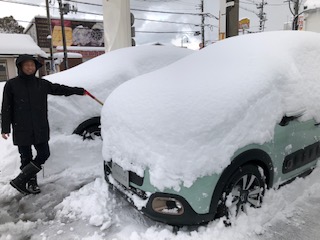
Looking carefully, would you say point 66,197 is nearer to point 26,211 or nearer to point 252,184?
point 26,211

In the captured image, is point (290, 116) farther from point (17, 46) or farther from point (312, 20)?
point (17, 46)

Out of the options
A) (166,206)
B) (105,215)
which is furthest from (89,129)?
(166,206)

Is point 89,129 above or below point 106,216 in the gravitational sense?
above

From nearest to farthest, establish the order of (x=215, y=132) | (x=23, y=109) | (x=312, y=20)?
(x=215, y=132) → (x=23, y=109) → (x=312, y=20)

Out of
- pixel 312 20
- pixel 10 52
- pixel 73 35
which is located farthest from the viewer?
pixel 73 35

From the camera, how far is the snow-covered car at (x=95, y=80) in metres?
4.03

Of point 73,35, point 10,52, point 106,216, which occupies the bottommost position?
point 106,216

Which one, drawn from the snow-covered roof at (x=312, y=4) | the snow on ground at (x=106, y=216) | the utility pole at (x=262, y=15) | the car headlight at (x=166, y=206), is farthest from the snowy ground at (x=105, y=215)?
the utility pole at (x=262, y=15)

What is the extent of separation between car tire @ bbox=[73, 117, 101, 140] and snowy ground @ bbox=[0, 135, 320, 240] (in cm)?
56

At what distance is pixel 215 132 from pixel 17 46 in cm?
2306

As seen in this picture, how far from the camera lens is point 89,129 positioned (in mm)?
4156

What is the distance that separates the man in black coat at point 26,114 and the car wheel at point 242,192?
2224mm

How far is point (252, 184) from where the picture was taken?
8.51 feet

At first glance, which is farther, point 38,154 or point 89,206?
point 38,154
